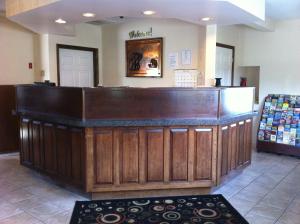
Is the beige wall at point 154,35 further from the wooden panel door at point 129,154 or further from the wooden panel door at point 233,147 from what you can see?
the wooden panel door at point 129,154

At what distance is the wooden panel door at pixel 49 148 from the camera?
373 cm

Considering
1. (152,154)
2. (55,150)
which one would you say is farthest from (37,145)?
(152,154)

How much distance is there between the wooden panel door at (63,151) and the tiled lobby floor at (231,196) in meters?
0.26

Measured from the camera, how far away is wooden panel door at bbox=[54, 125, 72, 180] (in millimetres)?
3504

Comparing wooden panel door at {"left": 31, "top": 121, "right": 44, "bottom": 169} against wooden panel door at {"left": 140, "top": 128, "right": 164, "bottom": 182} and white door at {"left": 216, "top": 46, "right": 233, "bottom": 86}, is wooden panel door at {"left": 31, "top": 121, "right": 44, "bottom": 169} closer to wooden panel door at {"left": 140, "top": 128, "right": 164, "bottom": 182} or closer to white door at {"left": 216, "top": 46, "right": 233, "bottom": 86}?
wooden panel door at {"left": 140, "top": 128, "right": 164, "bottom": 182}

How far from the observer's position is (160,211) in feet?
10.1

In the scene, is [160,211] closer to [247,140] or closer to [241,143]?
[241,143]

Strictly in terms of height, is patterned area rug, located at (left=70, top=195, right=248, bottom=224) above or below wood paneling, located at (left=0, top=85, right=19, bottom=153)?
below

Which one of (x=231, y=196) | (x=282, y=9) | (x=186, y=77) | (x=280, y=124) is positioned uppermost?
(x=282, y=9)

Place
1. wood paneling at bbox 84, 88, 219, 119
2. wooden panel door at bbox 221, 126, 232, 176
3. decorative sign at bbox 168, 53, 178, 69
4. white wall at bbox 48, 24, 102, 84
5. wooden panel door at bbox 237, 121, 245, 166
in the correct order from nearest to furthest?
wood paneling at bbox 84, 88, 219, 119 → wooden panel door at bbox 221, 126, 232, 176 → wooden panel door at bbox 237, 121, 245, 166 → decorative sign at bbox 168, 53, 178, 69 → white wall at bbox 48, 24, 102, 84

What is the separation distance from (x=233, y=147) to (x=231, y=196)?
2.20 feet

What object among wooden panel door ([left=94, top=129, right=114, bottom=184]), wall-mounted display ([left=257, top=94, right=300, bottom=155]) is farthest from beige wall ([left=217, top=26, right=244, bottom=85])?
wooden panel door ([left=94, top=129, right=114, bottom=184])

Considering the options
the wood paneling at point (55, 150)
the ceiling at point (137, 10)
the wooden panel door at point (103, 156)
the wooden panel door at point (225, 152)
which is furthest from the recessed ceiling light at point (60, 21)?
the wooden panel door at point (225, 152)

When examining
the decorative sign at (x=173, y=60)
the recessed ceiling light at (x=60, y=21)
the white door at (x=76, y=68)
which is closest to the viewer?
the recessed ceiling light at (x=60, y=21)
